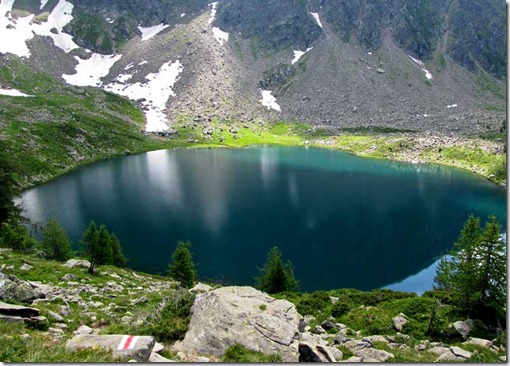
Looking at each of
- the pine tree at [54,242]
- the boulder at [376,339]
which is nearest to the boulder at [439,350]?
the boulder at [376,339]

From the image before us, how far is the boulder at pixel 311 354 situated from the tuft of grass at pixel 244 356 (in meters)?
1.02

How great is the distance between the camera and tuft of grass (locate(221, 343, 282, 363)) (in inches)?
514

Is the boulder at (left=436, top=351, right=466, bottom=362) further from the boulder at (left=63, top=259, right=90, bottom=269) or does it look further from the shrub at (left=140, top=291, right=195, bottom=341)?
the boulder at (left=63, top=259, right=90, bottom=269)

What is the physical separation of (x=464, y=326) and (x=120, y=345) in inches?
852

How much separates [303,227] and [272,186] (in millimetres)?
28311

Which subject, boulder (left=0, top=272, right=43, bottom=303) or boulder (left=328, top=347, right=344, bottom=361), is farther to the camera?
boulder (left=0, top=272, right=43, bottom=303)

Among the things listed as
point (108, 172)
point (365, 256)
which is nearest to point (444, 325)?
point (365, 256)

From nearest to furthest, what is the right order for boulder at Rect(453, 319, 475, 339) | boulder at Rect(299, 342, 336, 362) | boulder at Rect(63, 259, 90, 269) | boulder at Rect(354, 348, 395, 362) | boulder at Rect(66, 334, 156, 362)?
boulder at Rect(66, 334, 156, 362) < boulder at Rect(299, 342, 336, 362) < boulder at Rect(354, 348, 395, 362) < boulder at Rect(453, 319, 475, 339) < boulder at Rect(63, 259, 90, 269)

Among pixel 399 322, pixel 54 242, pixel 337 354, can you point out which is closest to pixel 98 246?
pixel 54 242

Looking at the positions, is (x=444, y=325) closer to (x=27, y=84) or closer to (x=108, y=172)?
(x=108, y=172)

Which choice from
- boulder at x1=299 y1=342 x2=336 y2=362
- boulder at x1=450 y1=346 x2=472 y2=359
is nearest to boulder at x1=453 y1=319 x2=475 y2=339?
boulder at x1=450 y1=346 x2=472 y2=359

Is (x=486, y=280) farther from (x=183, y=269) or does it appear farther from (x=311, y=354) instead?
(x=183, y=269)

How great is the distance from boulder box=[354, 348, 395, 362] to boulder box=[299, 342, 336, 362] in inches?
188

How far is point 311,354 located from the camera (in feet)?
44.8
